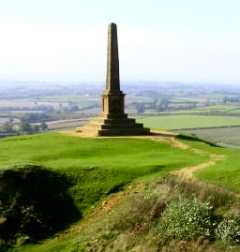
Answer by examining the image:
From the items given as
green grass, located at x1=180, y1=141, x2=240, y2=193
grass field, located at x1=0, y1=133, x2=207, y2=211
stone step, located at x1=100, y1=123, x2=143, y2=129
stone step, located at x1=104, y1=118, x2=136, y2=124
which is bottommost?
grass field, located at x1=0, y1=133, x2=207, y2=211

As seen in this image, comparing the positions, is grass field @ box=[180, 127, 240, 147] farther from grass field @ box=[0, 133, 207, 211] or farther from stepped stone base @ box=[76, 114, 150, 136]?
grass field @ box=[0, 133, 207, 211]

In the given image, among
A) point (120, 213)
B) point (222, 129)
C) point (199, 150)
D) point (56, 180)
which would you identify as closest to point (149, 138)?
point (199, 150)

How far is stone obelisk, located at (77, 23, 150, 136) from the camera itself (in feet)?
113

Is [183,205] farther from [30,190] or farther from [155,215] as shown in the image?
[30,190]

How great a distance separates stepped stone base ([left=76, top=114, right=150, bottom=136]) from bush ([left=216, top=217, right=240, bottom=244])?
1828 centimetres

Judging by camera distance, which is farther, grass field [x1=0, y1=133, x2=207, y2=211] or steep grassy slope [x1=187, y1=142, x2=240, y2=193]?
grass field [x1=0, y1=133, x2=207, y2=211]

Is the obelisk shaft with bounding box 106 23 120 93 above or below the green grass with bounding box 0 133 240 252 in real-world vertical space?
above

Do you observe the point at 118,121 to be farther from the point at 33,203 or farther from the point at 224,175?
the point at 224,175

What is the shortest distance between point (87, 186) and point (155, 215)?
4.34 metres

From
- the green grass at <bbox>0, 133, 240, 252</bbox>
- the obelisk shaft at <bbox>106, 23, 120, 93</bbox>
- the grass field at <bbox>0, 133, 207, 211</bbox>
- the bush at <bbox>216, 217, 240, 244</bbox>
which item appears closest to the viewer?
the bush at <bbox>216, 217, 240, 244</bbox>

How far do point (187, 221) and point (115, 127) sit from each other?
727 inches

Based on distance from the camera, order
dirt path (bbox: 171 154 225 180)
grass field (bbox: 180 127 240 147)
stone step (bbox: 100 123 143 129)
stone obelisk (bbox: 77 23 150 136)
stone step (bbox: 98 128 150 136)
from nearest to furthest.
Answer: dirt path (bbox: 171 154 225 180) < stone step (bbox: 98 128 150 136) < stone step (bbox: 100 123 143 129) < stone obelisk (bbox: 77 23 150 136) < grass field (bbox: 180 127 240 147)

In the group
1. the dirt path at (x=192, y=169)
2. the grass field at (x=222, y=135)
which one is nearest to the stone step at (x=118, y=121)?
the dirt path at (x=192, y=169)

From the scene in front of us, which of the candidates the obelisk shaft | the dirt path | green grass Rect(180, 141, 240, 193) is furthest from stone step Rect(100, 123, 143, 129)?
green grass Rect(180, 141, 240, 193)
